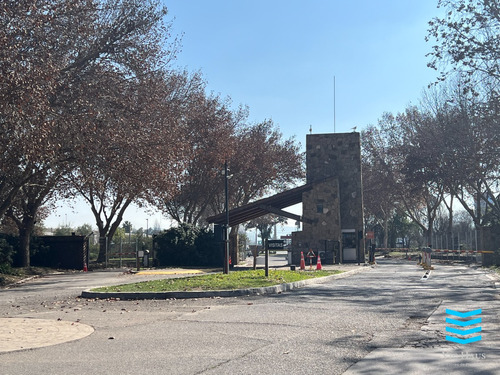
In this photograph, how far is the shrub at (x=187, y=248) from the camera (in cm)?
3400

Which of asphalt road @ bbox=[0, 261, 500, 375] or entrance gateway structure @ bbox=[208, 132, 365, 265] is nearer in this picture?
asphalt road @ bbox=[0, 261, 500, 375]

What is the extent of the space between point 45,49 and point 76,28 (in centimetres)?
219


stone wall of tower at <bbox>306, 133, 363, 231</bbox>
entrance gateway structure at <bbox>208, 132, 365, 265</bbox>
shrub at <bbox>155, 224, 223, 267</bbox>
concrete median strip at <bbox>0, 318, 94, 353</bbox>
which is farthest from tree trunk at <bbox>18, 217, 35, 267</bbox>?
concrete median strip at <bbox>0, 318, 94, 353</bbox>

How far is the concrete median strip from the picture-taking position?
27.8 feet

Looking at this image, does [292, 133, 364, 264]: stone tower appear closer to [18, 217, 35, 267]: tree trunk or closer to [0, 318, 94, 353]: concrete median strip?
[18, 217, 35, 267]: tree trunk

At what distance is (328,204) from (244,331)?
2879 cm

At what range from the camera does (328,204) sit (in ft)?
124

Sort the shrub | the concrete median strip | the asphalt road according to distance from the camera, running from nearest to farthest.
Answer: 1. the asphalt road
2. the concrete median strip
3. the shrub

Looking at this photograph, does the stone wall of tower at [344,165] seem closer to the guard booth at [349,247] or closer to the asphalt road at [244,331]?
the guard booth at [349,247]

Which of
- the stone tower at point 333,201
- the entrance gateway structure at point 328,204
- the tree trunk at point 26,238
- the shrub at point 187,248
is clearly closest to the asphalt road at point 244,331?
the tree trunk at point 26,238

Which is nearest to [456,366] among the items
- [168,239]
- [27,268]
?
[27,268]

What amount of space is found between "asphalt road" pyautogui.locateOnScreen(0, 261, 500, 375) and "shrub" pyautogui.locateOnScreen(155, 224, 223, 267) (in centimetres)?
1770

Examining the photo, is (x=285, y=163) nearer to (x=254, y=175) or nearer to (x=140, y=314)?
(x=254, y=175)

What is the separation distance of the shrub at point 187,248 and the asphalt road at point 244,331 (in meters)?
17.7
